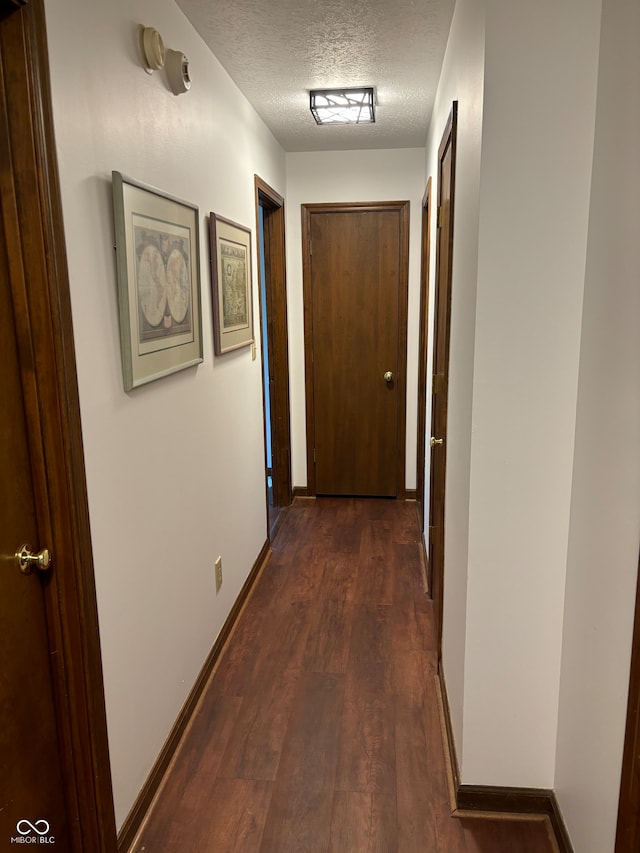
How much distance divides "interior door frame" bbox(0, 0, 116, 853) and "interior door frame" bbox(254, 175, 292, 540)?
2.49 m

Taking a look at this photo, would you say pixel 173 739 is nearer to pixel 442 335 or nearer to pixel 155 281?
pixel 155 281

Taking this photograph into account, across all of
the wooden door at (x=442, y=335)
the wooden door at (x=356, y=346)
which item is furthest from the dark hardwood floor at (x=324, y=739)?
the wooden door at (x=356, y=346)

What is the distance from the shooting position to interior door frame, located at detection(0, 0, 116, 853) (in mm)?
1243

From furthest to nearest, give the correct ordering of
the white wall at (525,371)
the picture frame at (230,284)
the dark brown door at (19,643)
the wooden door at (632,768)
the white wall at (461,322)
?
the picture frame at (230,284), the white wall at (461,322), the white wall at (525,371), the dark brown door at (19,643), the wooden door at (632,768)

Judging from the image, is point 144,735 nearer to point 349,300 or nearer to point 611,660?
point 611,660

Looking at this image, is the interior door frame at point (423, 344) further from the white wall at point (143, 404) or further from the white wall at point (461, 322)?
the white wall at point (461, 322)

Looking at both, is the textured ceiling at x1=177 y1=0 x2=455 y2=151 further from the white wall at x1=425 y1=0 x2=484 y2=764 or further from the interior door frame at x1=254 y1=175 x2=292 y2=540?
the interior door frame at x1=254 y1=175 x2=292 y2=540

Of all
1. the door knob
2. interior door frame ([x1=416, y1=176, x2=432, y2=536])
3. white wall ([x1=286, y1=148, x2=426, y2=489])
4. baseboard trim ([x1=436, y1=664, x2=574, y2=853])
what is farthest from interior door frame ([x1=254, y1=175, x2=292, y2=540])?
the door knob

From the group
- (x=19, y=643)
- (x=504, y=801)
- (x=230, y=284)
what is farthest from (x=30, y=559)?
(x=230, y=284)

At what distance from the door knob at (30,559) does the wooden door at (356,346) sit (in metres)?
3.23

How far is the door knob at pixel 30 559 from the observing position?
1.34 meters

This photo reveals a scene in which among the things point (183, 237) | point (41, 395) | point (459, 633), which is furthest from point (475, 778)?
point (183, 237)

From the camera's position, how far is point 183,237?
2107 mm

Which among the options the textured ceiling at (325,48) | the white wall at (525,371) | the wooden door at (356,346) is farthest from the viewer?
the wooden door at (356,346)
